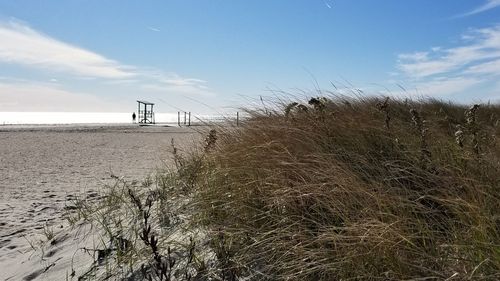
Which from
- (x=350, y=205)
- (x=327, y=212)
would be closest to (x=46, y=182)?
(x=327, y=212)

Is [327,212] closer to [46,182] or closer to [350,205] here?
[350,205]

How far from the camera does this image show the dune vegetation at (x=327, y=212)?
1998mm

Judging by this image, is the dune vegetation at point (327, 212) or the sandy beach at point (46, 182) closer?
the dune vegetation at point (327, 212)

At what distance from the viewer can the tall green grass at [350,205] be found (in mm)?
1986

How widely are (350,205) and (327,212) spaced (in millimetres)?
145

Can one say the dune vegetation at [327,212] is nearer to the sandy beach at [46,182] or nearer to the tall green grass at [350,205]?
the tall green grass at [350,205]

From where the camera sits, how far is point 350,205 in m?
2.40

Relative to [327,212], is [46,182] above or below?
below

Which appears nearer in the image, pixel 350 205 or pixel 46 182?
pixel 350 205

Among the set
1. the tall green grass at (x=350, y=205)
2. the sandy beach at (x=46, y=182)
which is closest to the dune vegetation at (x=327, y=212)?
the tall green grass at (x=350, y=205)

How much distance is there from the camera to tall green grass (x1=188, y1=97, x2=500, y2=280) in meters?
1.99

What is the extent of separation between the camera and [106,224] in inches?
122

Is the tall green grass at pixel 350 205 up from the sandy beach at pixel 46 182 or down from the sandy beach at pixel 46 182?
up

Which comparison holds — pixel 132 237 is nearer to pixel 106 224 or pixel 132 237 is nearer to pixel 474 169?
pixel 106 224
